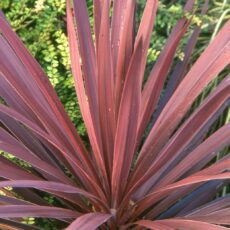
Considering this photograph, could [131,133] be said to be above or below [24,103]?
below

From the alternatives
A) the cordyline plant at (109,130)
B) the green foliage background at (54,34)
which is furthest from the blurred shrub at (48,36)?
the cordyline plant at (109,130)

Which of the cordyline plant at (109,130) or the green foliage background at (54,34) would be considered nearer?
the cordyline plant at (109,130)

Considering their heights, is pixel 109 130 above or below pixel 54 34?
below

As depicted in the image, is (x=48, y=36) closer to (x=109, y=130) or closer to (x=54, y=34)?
(x=54, y=34)

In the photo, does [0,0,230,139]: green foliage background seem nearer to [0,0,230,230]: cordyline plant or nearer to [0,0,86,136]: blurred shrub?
[0,0,86,136]: blurred shrub

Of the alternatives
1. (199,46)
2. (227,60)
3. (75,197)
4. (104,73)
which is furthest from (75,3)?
(199,46)

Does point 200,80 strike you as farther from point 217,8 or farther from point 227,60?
point 217,8

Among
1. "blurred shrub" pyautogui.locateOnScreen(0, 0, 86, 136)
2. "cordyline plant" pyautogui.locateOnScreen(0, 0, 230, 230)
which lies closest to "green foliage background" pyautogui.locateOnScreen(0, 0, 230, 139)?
"blurred shrub" pyautogui.locateOnScreen(0, 0, 86, 136)

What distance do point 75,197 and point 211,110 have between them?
472 mm

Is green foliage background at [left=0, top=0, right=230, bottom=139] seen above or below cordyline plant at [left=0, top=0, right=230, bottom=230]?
above

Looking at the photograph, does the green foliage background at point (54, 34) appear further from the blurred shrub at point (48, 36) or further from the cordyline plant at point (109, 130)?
the cordyline plant at point (109, 130)

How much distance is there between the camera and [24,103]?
4.32 ft

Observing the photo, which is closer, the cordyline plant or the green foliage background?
the cordyline plant

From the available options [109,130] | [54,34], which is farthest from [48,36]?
[109,130]
